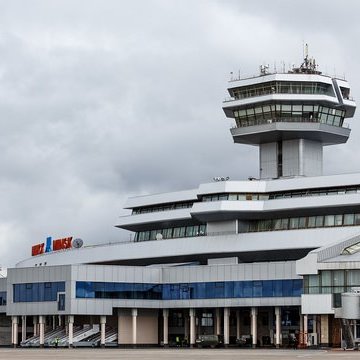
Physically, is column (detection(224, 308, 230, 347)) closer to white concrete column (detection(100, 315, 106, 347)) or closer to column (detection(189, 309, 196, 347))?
column (detection(189, 309, 196, 347))

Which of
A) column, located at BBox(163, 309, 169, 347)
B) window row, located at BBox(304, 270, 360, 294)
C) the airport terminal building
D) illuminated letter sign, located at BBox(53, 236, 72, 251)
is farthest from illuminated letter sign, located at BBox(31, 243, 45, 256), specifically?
window row, located at BBox(304, 270, 360, 294)

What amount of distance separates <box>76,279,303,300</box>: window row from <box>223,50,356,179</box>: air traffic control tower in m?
22.8

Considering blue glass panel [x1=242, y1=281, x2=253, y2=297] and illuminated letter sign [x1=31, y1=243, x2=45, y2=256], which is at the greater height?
illuminated letter sign [x1=31, y1=243, x2=45, y2=256]

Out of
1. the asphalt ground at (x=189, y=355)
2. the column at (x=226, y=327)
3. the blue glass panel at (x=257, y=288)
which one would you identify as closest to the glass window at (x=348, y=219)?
the blue glass panel at (x=257, y=288)

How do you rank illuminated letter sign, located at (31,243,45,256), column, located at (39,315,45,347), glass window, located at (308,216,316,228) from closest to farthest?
column, located at (39,315,45,347) → glass window, located at (308,216,316,228) → illuminated letter sign, located at (31,243,45,256)

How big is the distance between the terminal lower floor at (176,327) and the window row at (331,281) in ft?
33.0

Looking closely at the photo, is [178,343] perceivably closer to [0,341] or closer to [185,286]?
[185,286]

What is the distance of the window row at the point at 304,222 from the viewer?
413 ft

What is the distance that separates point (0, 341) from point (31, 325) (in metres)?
4.52

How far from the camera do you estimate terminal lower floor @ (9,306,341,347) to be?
122 metres

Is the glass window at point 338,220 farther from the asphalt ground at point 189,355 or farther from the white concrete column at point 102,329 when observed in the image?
the asphalt ground at point 189,355

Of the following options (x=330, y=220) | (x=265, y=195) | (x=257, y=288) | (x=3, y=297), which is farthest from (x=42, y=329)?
(x=330, y=220)

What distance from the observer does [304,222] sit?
129 meters

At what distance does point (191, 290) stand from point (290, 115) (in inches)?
1072
